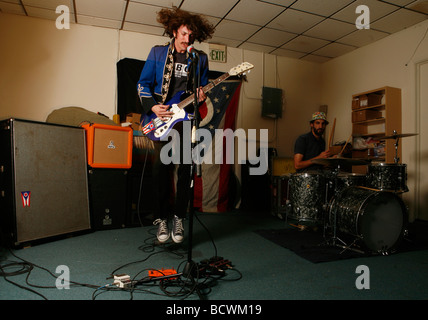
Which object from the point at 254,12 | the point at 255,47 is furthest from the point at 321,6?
the point at 255,47

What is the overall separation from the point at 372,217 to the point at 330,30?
297cm

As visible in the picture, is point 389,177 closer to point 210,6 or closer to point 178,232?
point 178,232

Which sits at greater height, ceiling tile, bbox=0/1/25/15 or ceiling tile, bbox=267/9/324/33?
ceiling tile, bbox=0/1/25/15

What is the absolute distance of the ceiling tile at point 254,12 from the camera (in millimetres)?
3406

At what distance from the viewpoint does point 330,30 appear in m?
3.97

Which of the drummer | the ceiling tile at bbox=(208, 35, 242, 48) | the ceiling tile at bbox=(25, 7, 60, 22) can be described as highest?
the ceiling tile at bbox=(25, 7, 60, 22)

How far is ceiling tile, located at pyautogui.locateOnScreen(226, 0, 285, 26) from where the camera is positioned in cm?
341

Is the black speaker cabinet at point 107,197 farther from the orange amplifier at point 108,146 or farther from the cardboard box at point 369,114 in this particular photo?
the cardboard box at point 369,114

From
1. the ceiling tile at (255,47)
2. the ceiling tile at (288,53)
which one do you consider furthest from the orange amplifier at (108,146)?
the ceiling tile at (288,53)

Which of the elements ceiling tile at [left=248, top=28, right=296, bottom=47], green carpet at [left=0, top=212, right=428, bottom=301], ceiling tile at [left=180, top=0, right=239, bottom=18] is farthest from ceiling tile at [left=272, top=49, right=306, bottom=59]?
green carpet at [left=0, top=212, right=428, bottom=301]

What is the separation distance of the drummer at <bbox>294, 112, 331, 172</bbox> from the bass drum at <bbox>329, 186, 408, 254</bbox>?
2.54 ft

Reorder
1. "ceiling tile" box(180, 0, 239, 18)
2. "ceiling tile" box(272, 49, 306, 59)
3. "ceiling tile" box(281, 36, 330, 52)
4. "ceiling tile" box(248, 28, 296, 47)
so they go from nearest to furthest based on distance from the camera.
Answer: "ceiling tile" box(180, 0, 239, 18)
"ceiling tile" box(248, 28, 296, 47)
"ceiling tile" box(281, 36, 330, 52)
"ceiling tile" box(272, 49, 306, 59)

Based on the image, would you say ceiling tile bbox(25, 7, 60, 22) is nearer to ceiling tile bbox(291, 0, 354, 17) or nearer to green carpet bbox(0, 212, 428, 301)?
green carpet bbox(0, 212, 428, 301)

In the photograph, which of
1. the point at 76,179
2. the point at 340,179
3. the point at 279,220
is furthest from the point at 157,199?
the point at 279,220
